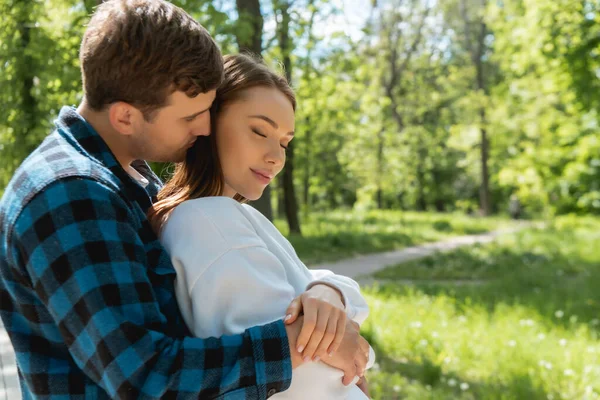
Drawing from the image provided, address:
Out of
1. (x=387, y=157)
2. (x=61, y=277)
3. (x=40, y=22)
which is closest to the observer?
(x=61, y=277)

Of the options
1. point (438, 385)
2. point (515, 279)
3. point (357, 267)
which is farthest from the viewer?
point (357, 267)

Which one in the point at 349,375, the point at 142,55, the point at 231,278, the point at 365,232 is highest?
the point at 142,55

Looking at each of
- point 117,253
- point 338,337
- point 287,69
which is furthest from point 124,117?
point 287,69

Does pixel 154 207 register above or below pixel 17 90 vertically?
below

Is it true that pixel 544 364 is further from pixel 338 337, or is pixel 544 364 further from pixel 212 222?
pixel 212 222

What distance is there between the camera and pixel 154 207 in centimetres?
164

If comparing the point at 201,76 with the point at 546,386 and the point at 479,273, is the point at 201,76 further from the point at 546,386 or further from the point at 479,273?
the point at 479,273

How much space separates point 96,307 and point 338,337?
526 millimetres

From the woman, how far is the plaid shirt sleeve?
0.39ft

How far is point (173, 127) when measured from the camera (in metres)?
1.51

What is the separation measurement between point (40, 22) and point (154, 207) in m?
3.30

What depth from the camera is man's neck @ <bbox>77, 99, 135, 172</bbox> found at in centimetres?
148

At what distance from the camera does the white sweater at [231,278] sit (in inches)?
54.1

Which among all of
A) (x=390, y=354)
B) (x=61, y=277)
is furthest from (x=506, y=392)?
(x=61, y=277)
